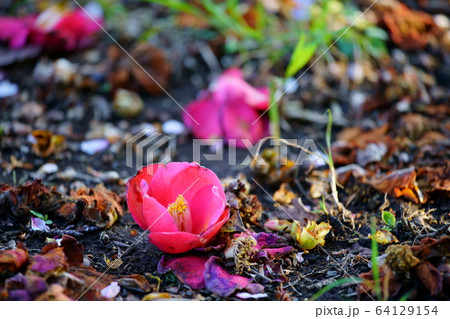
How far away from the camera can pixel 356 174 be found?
1568mm

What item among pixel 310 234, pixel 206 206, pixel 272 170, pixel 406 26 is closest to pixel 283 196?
pixel 272 170

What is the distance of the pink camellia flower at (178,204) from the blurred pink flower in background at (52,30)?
1.31 metres

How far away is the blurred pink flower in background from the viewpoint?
224 cm

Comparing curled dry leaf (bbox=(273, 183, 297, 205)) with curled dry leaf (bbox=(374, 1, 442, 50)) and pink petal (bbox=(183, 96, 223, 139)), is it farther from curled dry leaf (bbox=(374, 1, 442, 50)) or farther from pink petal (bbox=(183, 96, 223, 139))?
curled dry leaf (bbox=(374, 1, 442, 50))

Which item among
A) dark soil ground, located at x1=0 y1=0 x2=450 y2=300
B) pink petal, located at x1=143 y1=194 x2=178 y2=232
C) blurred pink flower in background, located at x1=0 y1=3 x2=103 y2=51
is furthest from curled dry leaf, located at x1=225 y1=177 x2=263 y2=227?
blurred pink flower in background, located at x1=0 y1=3 x2=103 y2=51

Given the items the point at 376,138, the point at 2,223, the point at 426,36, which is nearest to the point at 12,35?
the point at 2,223

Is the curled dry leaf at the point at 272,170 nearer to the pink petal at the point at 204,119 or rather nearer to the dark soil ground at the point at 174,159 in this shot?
the dark soil ground at the point at 174,159

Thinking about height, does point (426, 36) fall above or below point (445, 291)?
above

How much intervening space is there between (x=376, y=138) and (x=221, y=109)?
57cm

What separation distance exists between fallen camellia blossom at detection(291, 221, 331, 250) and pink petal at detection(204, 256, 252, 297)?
18cm

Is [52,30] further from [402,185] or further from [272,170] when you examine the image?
[402,185]

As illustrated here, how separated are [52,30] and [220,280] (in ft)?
5.18
